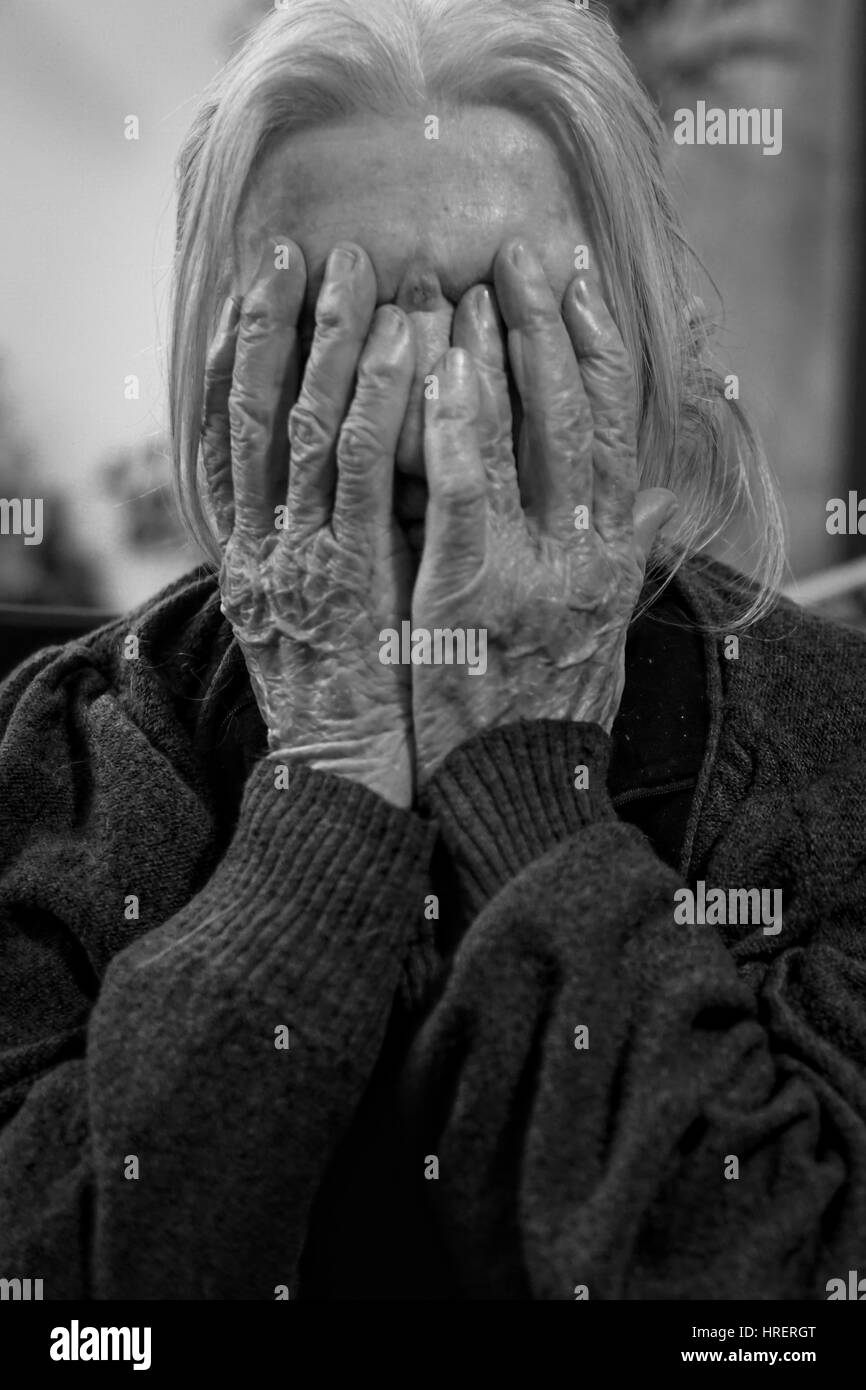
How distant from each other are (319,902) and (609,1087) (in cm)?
21

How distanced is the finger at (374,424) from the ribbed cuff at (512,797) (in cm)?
18

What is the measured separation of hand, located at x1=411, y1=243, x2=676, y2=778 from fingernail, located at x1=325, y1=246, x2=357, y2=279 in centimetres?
8

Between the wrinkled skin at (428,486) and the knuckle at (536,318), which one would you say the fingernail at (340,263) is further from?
the knuckle at (536,318)

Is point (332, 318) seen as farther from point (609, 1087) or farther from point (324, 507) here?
point (609, 1087)

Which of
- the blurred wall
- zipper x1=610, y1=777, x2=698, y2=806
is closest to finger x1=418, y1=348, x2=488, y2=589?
zipper x1=610, y1=777, x2=698, y2=806

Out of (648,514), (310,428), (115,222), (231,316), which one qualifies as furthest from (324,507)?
(115,222)

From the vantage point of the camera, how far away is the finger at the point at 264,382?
2.93 ft

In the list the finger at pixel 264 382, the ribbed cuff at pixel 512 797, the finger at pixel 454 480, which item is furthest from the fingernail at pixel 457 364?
the ribbed cuff at pixel 512 797

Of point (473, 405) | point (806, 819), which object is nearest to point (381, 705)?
point (473, 405)

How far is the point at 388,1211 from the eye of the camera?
85cm

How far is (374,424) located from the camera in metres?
0.86

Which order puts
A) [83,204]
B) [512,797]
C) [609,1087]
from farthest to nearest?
[83,204] → [512,797] → [609,1087]

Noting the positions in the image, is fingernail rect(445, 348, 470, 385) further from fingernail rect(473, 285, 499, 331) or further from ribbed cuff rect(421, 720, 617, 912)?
ribbed cuff rect(421, 720, 617, 912)

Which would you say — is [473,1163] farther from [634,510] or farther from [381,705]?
[634,510]
